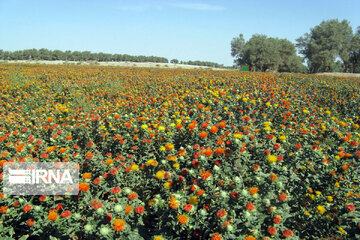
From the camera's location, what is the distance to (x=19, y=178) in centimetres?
248

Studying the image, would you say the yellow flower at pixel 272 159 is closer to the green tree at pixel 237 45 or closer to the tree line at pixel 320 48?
the tree line at pixel 320 48

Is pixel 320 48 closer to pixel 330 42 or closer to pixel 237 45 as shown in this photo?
pixel 330 42

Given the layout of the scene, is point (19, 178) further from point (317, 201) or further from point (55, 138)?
point (317, 201)

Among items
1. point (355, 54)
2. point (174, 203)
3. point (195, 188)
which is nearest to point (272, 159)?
point (195, 188)

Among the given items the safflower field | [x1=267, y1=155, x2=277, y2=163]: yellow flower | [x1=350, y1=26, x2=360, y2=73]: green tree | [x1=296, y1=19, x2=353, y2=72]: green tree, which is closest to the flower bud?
the safflower field

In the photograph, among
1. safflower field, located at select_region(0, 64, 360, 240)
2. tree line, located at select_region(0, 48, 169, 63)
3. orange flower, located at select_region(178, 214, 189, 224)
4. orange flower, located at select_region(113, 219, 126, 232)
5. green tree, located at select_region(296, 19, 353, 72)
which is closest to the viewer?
orange flower, located at select_region(113, 219, 126, 232)

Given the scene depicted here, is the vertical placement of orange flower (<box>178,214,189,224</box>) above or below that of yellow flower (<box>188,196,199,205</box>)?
below

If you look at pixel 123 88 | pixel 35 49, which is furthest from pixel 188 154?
pixel 35 49

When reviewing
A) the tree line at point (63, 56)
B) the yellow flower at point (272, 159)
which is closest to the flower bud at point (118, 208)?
the yellow flower at point (272, 159)

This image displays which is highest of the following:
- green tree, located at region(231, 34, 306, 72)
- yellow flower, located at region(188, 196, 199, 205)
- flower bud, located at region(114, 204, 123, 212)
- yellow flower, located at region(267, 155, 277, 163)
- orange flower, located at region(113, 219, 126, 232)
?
green tree, located at region(231, 34, 306, 72)

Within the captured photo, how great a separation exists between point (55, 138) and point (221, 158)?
9.35 ft

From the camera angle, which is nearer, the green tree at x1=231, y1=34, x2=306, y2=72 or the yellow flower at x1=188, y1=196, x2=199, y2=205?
the yellow flower at x1=188, y1=196, x2=199, y2=205

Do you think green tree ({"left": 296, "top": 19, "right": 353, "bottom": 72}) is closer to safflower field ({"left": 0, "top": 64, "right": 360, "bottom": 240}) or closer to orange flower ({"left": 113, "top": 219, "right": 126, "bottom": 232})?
safflower field ({"left": 0, "top": 64, "right": 360, "bottom": 240})

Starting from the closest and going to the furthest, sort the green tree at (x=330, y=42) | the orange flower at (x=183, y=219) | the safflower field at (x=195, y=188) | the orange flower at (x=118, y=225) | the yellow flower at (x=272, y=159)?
the orange flower at (x=118, y=225), the orange flower at (x=183, y=219), the safflower field at (x=195, y=188), the yellow flower at (x=272, y=159), the green tree at (x=330, y=42)
